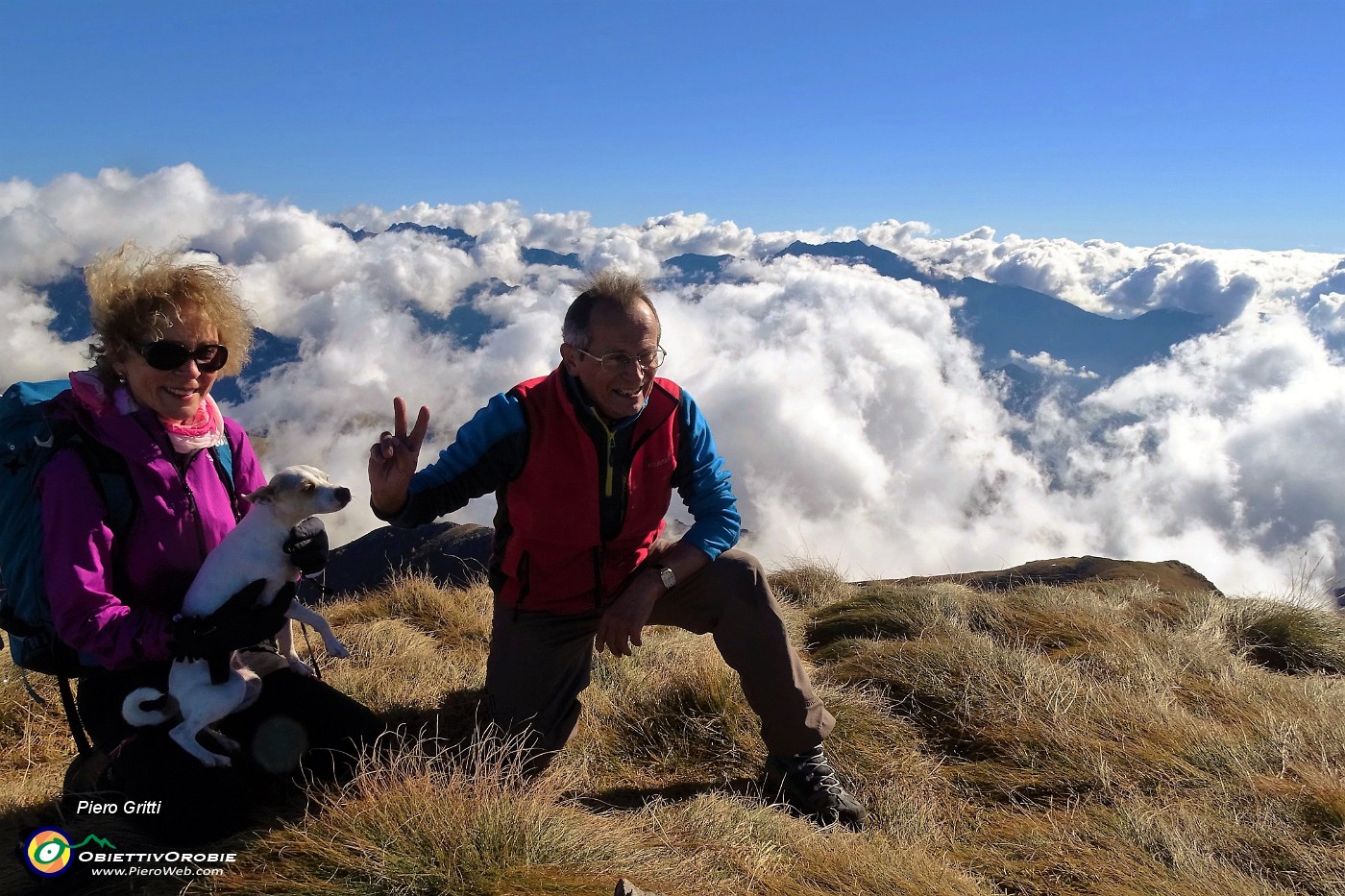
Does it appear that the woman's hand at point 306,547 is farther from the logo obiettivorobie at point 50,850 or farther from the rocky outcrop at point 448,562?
the rocky outcrop at point 448,562

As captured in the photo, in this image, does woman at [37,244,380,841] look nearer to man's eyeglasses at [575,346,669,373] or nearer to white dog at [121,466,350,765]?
white dog at [121,466,350,765]

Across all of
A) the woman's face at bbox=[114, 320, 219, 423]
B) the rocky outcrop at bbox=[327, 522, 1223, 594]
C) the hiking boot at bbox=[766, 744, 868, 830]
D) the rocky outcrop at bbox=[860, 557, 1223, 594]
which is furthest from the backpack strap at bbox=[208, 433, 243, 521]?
the rocky outcrop at bbox=[860, 557, 1223, 594]

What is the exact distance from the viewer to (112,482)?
2.94 metres

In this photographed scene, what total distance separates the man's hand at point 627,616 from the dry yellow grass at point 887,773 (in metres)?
0.71

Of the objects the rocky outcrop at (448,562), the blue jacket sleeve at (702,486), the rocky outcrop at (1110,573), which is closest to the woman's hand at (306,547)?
the blue jacket sleeve at (702,486)

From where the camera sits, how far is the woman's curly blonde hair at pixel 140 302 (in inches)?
121

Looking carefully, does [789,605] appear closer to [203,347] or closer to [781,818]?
[781,818]

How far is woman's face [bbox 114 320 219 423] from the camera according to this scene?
122 inches

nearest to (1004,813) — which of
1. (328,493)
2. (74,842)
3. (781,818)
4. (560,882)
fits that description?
(781,818)

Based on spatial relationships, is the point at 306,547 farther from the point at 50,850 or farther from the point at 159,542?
the point at 50,850

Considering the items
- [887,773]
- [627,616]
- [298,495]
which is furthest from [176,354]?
[887,773]

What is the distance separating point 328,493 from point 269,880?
148 centimetres

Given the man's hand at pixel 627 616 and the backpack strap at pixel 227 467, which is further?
the man's hand at pixel 627 616

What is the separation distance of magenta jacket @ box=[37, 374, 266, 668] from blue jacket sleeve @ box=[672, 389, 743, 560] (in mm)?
2320
